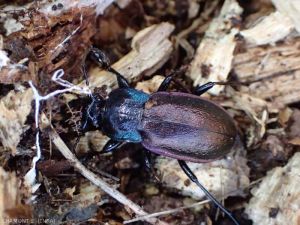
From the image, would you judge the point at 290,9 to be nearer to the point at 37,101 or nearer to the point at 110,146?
the point at 110,146

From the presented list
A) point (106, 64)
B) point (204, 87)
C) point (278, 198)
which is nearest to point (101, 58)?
point (106, 64)

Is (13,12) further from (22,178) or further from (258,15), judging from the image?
(258,15)

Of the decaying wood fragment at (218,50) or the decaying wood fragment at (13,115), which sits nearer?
the decaying wood fragment at (13,115)

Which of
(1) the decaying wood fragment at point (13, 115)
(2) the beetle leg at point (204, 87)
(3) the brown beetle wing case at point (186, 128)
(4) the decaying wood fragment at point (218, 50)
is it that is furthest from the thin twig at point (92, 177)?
(4) the decaying wood fragment at point (218, 50)

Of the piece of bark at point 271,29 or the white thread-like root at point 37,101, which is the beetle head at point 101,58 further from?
the piece of bark at point 271,29

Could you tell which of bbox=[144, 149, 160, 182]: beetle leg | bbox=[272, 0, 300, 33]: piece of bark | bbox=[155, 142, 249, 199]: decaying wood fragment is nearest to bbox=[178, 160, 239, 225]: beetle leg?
bbox=[155, 142, 249, 199]: decaying wood fragment

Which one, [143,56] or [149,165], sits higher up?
[143,56]
